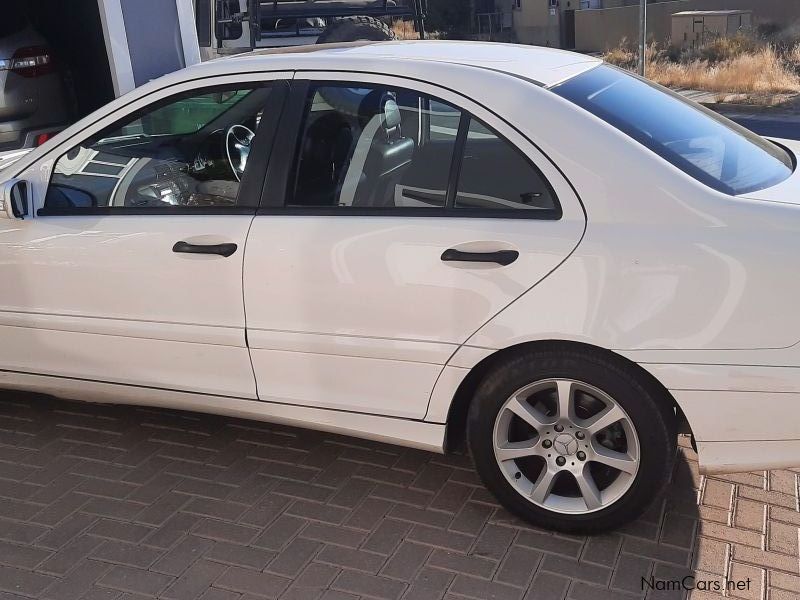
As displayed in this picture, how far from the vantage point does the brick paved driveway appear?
10.2 feet

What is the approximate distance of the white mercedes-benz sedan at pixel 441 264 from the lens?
2.94 m

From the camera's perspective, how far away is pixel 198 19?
11.0m

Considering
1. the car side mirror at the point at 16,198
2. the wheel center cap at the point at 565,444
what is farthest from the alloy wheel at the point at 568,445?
the car side mirror at the point at 16,198

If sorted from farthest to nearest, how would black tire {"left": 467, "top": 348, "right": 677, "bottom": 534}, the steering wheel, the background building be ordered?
the background building < the steering wheel < black tire {"left": 467, "top": 348, "right": 677, "bottom": 534}

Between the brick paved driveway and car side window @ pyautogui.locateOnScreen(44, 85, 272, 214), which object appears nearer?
the brick paved driveway

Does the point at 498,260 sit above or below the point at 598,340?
above

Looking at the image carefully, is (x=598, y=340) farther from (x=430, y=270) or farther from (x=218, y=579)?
(x=218, y=579)

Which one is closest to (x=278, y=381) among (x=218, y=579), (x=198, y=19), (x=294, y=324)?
(x=294, y=324)

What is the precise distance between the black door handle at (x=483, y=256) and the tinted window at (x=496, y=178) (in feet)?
0.57

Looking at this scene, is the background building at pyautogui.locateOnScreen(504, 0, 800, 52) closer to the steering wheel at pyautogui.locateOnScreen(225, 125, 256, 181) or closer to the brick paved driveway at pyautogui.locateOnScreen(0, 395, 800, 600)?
the steering wheel at pyautogui.locateOnScreen(225, 125, 256, 181)

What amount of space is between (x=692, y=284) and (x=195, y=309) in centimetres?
187

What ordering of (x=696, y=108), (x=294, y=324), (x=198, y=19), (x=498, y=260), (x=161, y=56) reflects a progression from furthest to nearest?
(x=198, y=19) < (x=161, y=56) < (x=696, y=108) < (x=294, y=324) < (x=498, y=260)

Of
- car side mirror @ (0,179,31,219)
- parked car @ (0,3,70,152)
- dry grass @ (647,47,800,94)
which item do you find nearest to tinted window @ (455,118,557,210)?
car side mirror @ (0,179,31,219)

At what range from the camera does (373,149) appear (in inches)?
139
